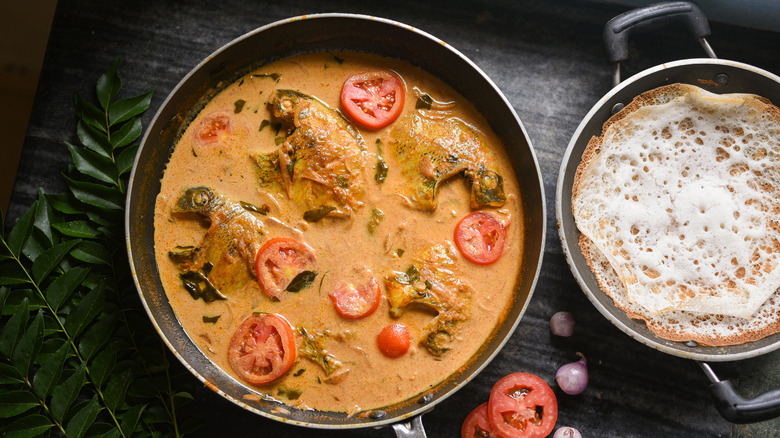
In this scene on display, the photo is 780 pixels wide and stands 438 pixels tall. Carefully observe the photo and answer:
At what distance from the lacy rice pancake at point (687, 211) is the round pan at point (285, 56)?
391 mm

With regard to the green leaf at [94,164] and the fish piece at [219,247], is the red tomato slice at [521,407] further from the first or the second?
the green leaf at [94,164]

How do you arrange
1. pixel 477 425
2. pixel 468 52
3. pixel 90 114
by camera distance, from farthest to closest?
1. pixel 468 52
2. pixel 90 114
3. pixel 477 425

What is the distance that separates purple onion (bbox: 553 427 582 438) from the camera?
10.2 feet

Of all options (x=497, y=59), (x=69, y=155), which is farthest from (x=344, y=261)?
(x=69, y=155)

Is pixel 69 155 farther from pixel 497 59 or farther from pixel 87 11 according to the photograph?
pixel 497 59

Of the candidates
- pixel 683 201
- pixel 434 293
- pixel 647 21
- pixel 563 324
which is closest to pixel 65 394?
pixel 434 293

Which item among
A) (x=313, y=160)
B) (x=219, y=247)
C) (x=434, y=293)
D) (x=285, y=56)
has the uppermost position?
(x=285, y=56)

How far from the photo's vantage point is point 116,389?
2.99 meters

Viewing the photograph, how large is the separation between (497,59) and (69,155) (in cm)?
263

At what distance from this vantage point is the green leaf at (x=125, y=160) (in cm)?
313

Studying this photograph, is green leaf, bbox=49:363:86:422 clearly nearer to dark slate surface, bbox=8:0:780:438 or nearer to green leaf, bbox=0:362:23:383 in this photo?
green leaf, bbox=0:362:23:383

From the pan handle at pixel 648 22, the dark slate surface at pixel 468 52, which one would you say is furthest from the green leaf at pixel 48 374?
the pan handle at pixel 648 22

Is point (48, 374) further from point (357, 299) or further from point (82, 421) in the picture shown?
point (357, 299)

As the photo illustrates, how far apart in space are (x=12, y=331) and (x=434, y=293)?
2.20m
